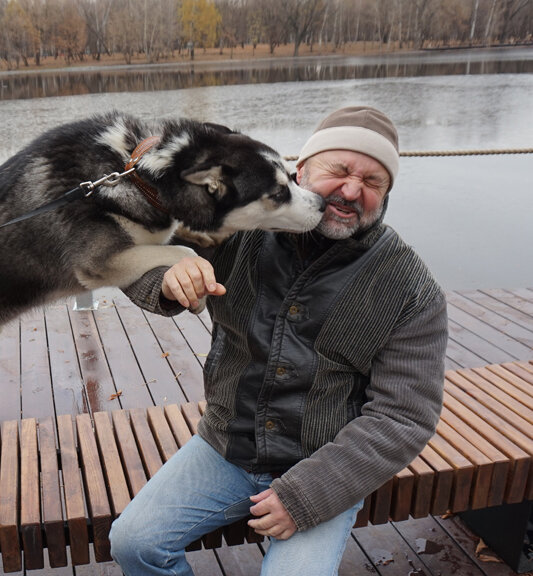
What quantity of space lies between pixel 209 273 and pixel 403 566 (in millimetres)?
1502

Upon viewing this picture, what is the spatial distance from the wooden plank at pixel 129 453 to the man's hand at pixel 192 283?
0.72 m

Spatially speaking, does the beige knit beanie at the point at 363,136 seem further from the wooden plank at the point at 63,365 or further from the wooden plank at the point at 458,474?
the wooden plank at the point at 63,365

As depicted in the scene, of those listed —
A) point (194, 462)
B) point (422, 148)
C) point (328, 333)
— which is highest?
point (328, 333)

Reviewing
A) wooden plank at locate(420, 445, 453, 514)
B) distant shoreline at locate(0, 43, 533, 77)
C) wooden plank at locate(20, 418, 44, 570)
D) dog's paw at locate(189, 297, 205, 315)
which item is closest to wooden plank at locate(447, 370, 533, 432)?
wooden plank at locate(420, 445, 453, 514)

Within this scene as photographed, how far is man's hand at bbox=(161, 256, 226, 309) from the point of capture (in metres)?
1.61

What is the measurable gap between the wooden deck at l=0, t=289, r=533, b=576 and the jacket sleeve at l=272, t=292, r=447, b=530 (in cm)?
87

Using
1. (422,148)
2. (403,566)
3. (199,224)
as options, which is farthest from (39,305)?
(422,148)

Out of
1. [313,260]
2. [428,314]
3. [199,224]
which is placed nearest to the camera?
[428,314]

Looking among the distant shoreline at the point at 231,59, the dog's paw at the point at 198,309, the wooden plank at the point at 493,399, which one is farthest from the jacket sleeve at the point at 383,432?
the distant shoreline at the point at 231,59

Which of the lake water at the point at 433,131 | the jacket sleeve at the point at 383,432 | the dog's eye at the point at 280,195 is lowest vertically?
the lake water at the point at 433,131

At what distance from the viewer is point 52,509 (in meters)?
1.87

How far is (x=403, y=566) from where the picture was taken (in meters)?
2.38

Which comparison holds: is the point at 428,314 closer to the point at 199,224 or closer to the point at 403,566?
the point at 199,224

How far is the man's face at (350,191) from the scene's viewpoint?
1.84m
